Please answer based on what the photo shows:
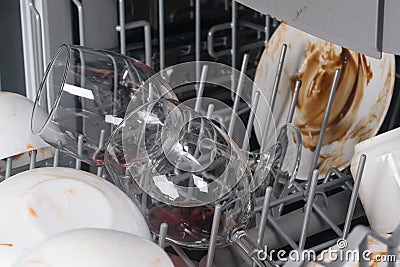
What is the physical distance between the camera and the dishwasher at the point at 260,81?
468 mm

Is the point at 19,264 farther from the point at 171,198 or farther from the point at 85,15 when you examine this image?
the point at 85,15

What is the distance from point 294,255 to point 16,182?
21cm

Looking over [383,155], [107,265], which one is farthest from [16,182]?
[383,155]

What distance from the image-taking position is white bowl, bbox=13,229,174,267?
46 centimetres

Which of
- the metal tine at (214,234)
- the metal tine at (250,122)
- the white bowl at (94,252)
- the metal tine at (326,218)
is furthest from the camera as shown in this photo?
the metal tine at (250,122)

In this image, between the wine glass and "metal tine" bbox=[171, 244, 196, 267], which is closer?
"metal tine" bbox=[171, 244, 196, 267]

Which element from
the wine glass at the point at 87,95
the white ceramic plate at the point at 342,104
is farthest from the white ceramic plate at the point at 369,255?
the white ceramic plate at the point at 342,104

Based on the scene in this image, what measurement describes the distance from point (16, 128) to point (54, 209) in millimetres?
207

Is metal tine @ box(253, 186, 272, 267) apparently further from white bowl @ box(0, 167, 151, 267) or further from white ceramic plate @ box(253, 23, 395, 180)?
white ceramic plate @ box(253, 23, 395, 180)

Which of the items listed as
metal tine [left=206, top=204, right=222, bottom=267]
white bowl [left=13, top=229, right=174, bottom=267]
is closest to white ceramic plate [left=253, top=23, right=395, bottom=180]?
metal tine [left=206, top=204, right=222, bottom=267]

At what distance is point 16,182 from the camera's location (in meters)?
0.59

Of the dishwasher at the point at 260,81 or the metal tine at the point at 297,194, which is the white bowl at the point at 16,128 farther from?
the metal tine at the point at 297,194

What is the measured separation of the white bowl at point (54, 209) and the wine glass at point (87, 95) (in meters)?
0.13

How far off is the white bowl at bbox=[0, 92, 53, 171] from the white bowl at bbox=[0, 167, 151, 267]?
5.4 inches
